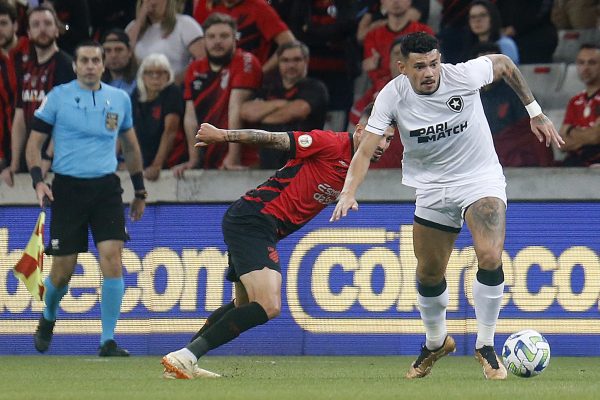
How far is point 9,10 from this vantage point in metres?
14.3

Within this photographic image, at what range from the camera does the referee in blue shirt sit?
1166cm

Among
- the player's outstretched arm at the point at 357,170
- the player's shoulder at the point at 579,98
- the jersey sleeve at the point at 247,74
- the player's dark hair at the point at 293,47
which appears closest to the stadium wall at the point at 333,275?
the player's shoulder at the point at 579,98

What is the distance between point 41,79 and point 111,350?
3.16m

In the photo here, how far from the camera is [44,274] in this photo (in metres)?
13.0

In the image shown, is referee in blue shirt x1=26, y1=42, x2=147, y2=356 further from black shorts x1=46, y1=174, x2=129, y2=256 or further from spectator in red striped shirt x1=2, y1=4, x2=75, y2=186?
spectator in red striped shirt x1=2, y1=4, x2=75, y2=186

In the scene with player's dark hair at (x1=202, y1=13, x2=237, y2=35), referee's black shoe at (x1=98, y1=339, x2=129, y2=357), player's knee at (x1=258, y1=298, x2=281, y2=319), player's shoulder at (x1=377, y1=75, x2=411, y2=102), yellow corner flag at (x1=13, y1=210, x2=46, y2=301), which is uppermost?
player's dark hair at (x1=202, y1=13, x2=237, y2=35)

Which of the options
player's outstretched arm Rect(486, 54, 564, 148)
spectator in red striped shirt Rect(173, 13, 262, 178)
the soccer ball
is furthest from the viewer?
spectator in red striped shirt Rect(173, 13, 262, 178)

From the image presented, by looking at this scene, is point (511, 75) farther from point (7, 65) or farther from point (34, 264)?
point (7, 65)

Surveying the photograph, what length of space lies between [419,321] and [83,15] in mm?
5777

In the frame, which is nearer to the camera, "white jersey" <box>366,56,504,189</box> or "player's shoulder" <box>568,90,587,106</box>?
"white jersey" <box>366,56,504,189</box>

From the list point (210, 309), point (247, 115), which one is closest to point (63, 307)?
point (210, 309)

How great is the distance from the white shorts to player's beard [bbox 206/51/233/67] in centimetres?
470

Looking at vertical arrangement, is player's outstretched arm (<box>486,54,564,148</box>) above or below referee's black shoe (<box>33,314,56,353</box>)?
above

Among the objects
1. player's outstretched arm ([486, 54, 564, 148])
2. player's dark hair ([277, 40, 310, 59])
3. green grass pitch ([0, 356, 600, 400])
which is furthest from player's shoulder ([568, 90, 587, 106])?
player's outstretched arm ([486, 54, 564, 148])
